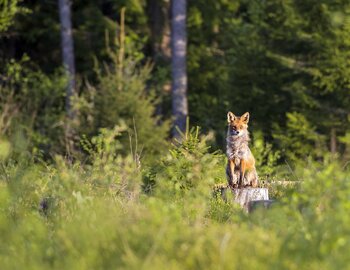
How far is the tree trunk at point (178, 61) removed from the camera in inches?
1325

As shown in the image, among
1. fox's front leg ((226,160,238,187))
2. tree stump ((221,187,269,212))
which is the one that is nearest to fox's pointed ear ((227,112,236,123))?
fox's front leg ((226,160,238,187))

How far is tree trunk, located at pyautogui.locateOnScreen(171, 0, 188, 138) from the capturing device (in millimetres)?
33656

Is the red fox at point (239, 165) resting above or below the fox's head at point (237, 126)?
below

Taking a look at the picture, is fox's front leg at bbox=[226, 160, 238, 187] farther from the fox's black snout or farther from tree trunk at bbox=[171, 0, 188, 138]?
tree trunk at bbox=[171, 0, 188, 138]

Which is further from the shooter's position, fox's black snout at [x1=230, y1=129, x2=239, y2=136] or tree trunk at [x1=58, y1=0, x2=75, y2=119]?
tree trunk at [x1=58, y1=0, x2=75, y2=119]

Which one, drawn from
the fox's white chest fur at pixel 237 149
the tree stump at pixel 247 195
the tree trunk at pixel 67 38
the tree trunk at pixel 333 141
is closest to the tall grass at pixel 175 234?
the tree stump at pixel 247 195

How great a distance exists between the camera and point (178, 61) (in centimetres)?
3412

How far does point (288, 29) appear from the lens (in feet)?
94.7

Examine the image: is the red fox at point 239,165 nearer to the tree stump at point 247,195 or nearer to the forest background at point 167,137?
the forest background at point 167,137

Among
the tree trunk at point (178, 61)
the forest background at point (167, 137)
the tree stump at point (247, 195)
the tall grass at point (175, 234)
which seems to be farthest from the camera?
the tree trunk at point (178, 61)

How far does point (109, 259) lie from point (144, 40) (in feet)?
94.2

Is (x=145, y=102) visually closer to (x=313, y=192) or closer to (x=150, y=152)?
(x=150, y=152)

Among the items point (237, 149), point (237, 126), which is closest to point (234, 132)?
point (237, 126)

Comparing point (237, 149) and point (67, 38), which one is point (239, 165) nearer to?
point (237, 149)
